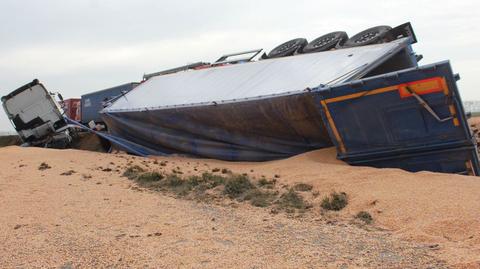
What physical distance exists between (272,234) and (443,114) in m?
3.83

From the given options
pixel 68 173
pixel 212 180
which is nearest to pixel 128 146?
pixel 68 173

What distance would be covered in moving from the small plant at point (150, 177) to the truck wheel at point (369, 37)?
5.89 m

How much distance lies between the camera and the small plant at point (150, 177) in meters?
8.46

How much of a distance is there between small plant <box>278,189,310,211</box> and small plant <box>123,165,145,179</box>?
10.4 feet

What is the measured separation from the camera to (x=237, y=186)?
7234 mm

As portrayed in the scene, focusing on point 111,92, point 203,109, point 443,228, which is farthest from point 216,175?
point 111,92

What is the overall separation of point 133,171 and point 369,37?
656 cm

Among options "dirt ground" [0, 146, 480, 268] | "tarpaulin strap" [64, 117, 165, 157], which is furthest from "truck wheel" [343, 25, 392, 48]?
"tarpaulin strap" [64, 117, 165, 157]

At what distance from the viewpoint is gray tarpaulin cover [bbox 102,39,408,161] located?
369 inches

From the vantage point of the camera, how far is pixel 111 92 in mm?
22172

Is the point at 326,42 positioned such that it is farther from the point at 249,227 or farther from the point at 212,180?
the point at 249,227

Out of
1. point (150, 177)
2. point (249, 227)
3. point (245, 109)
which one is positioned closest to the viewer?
point (249, 227)

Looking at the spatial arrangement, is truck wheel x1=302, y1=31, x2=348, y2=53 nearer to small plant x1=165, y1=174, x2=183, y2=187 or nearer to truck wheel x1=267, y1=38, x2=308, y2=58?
truck wheel x1=267, y1=38, x2=308, y2=58

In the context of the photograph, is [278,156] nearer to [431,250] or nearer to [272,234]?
[272,234]
